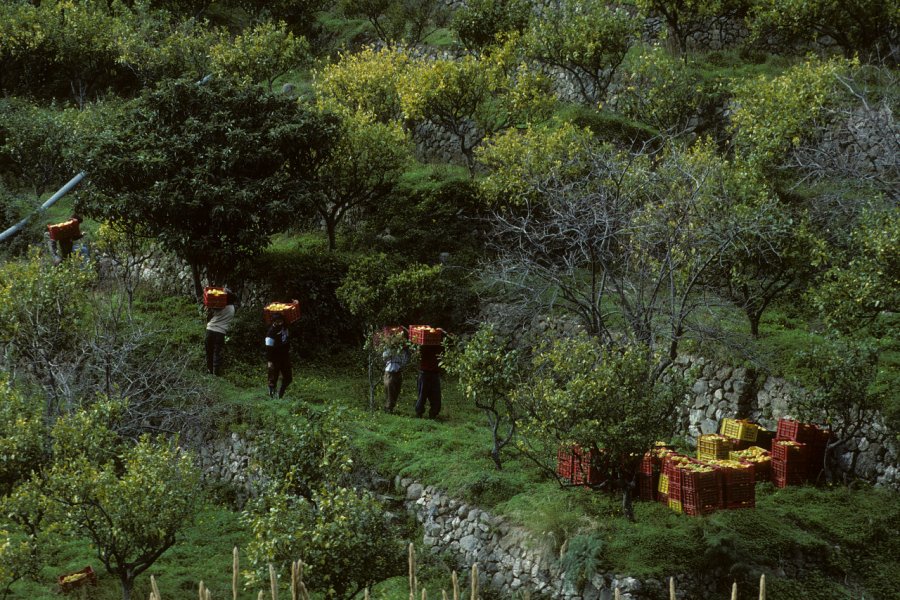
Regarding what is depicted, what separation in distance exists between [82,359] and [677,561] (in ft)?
38.1

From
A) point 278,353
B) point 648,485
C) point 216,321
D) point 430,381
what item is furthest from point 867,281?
point 216,321

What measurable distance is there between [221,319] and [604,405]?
376 inches

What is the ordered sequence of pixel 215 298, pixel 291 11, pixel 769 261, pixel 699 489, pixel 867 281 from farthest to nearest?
pixel 291 11 → pixel 215 298 → pixel 769 261 → pixel 867 281 → pixel 699 489

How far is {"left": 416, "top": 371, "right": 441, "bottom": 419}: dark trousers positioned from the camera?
Result: 20953 mm

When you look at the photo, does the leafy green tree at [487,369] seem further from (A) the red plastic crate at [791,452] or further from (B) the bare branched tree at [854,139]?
Answer: (B) the bare branched tree at [854,139]

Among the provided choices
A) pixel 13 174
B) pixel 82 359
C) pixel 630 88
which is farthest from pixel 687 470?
pixel 13 174

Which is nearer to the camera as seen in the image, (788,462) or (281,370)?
(788,462)

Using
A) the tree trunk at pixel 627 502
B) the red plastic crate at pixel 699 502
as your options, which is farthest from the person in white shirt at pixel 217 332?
the red plastic crate at pixel 699 502

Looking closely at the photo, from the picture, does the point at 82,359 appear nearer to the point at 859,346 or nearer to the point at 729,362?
the point at 729,362

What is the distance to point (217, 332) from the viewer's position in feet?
72.9

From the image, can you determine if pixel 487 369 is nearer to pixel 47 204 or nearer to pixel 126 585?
pixel 126 585

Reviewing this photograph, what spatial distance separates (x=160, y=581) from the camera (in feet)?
54.7

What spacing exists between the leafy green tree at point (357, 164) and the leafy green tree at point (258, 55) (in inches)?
350

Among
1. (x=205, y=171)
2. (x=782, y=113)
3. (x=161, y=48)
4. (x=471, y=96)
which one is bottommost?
(x=205, y=171)
